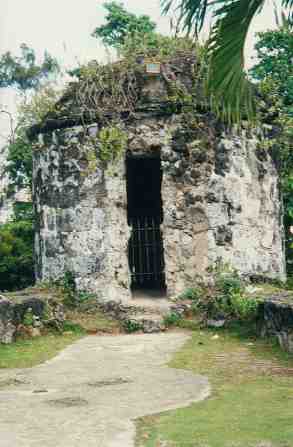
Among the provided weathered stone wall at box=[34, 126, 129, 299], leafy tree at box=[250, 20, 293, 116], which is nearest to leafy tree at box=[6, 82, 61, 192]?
weathered stone wall at box=[34, 126, 129, 299]

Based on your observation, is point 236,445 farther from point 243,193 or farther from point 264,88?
point 264,88

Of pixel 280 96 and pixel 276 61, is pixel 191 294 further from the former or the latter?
pixel 276 61

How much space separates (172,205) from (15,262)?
586 centimetres

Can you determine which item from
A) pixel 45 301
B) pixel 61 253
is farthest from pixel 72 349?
pixel 61 253

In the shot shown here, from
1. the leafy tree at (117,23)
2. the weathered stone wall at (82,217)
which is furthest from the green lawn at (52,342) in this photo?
the leafy tree at (117,23)

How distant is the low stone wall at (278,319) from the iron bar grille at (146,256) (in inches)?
182

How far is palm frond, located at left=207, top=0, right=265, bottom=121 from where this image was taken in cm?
533

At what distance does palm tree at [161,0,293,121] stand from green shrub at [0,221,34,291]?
34.2ft

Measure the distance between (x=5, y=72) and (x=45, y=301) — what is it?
17.1 metres

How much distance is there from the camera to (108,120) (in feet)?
35.7

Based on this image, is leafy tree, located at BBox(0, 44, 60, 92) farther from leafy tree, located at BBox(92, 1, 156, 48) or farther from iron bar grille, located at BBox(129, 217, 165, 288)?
iron bar grille, located at BBox(129, 217, 165, 288)

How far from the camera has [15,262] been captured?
1569 centimetres

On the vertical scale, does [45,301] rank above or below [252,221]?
below

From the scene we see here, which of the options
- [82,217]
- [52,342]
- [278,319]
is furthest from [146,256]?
[278,319]
